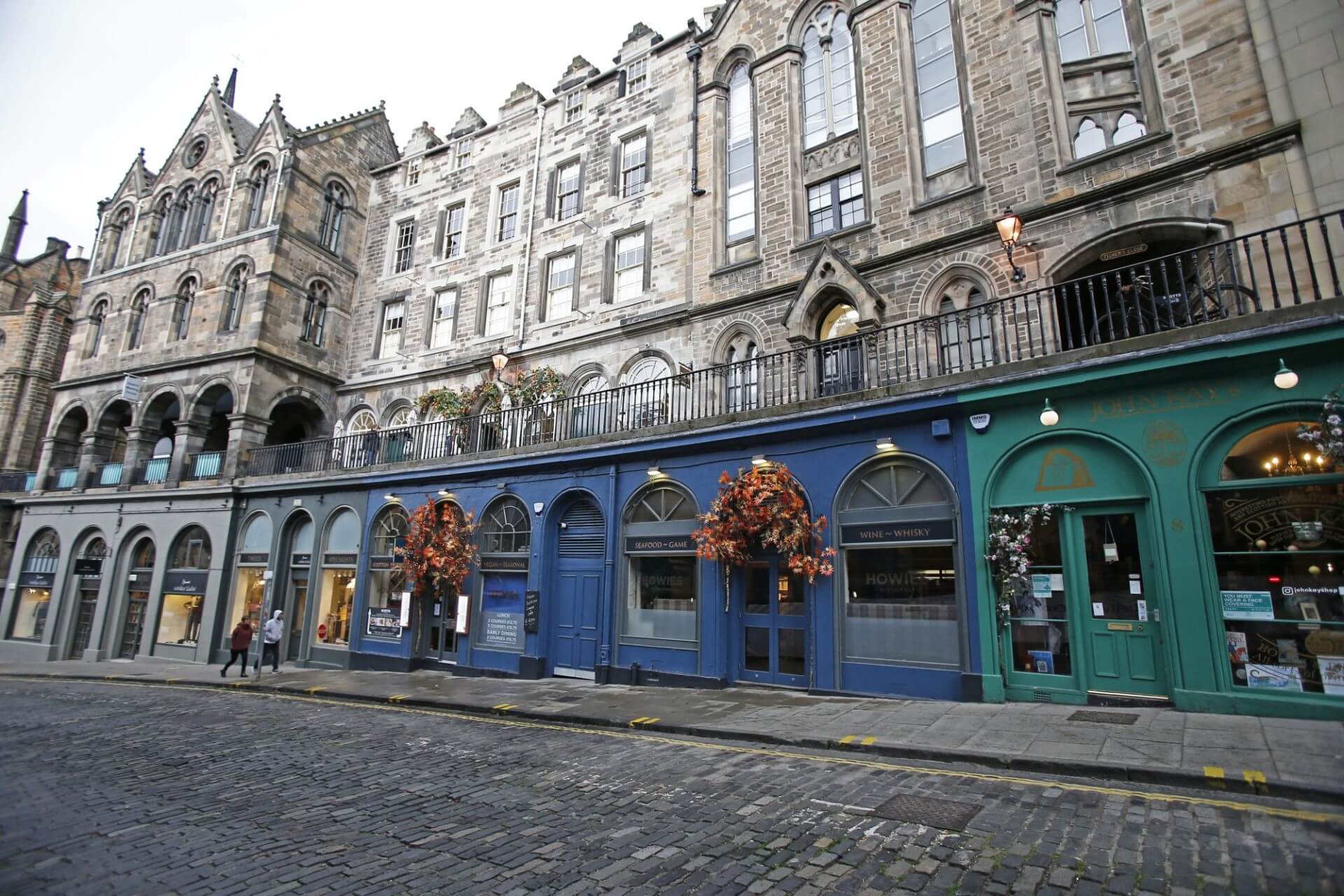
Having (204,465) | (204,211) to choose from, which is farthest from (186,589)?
(204,211)

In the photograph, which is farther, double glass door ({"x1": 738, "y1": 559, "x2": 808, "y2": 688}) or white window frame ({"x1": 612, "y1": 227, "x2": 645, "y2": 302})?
white window frame ({"x1": 612, "y1": 227, "x2": 645, "y2": 302})

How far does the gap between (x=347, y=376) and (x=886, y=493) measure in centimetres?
2128

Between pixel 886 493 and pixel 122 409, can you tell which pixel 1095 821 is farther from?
pixel 122 409

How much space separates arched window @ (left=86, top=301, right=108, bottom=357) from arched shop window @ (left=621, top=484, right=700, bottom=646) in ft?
89.9

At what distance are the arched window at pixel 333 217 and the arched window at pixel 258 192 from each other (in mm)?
2176

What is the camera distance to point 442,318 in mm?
22812

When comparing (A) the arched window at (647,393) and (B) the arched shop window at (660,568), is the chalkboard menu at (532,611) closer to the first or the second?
(B) the arched shop window at (660,568)

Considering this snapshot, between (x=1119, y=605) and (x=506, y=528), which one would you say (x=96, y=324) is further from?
(x=1119, y=605)

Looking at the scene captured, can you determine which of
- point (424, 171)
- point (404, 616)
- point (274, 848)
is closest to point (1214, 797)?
→ point (274, 848)

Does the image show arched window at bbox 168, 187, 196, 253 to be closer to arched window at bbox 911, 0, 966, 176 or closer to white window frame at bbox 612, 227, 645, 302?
white window frame at bbox 612, 227, 645, 302

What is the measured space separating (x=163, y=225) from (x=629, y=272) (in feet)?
75.0

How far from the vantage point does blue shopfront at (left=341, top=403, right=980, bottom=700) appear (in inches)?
419

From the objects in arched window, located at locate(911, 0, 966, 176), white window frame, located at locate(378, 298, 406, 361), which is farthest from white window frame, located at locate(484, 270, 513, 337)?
arched window, located at locate(911, 0, 966, 176)

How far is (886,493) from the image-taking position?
11312mm
